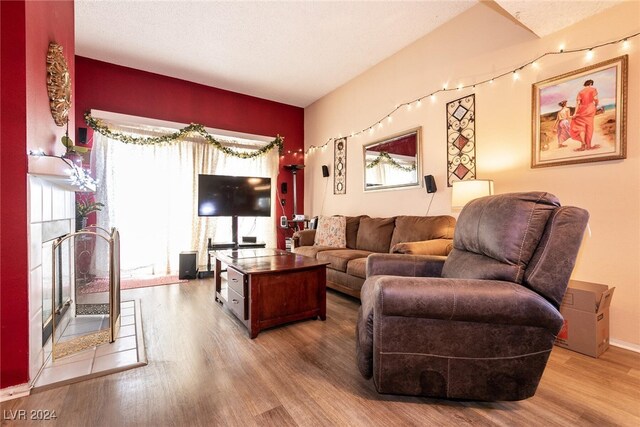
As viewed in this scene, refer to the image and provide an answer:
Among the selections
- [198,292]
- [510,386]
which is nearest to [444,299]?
[510,386]

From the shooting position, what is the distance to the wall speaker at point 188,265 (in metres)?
4.02

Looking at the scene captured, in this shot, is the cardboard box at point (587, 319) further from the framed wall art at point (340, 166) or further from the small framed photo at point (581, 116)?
the framed wall art at point (340, 166)

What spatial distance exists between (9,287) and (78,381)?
62 cm

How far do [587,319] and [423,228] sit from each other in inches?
54.8

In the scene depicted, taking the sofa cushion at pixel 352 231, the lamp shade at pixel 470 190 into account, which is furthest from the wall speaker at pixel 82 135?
the lamp shade at pixel 470 190

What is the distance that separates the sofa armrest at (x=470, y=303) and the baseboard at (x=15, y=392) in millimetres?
1879

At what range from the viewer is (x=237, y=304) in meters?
2.40

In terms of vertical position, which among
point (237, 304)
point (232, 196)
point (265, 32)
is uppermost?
point (265, 32)

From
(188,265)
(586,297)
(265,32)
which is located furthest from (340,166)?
(586,297)

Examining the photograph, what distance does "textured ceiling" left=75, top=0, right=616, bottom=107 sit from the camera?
9.14ft

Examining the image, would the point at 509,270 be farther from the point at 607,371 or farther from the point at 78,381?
the point at 78,381

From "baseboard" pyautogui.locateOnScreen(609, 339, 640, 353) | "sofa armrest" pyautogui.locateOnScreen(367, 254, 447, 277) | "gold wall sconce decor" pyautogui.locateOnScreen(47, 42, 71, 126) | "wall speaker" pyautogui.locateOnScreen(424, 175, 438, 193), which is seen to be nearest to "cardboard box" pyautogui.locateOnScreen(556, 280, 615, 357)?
"baseboard" pyautogui.locateOnScreen(609, 339, 640, 353)

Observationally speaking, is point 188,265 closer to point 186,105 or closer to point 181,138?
point 181,138

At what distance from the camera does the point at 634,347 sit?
1953 millimetres
